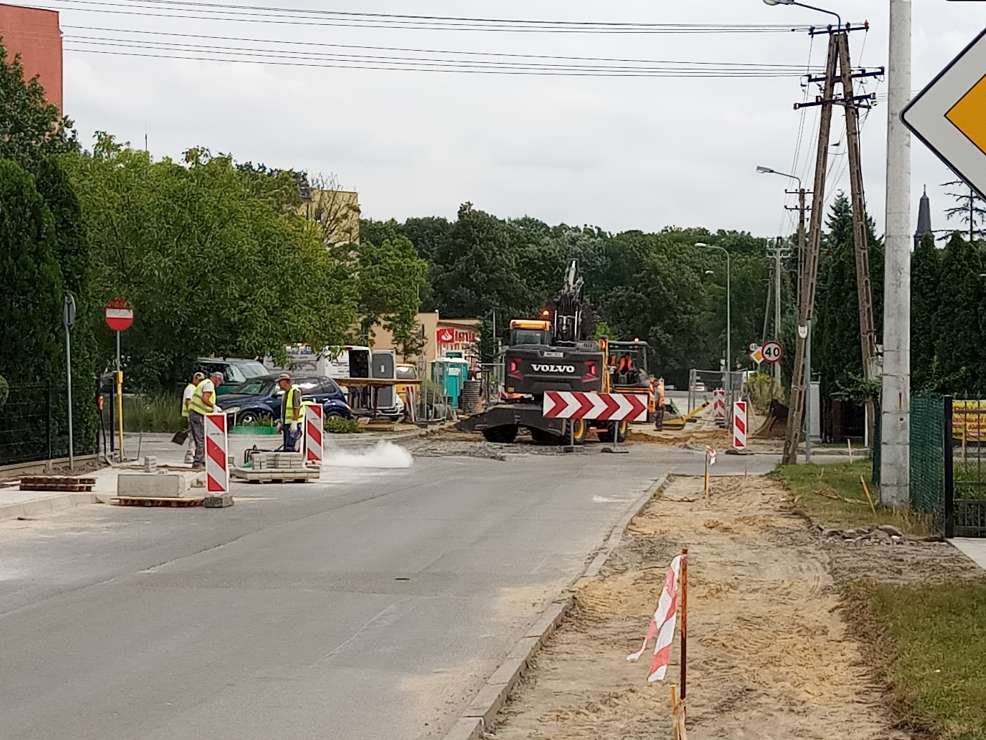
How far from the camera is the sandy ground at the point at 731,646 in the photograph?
777 cm

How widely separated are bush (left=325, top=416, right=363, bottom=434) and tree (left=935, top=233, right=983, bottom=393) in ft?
54.4

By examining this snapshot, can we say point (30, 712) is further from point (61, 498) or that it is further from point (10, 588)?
point (61, 498)

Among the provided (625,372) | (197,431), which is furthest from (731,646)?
(625,372)

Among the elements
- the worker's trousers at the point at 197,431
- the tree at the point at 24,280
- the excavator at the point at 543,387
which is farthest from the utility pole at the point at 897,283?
the excavator at the point at 543,387

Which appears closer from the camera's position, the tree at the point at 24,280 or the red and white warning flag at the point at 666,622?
the red and white warning flag at the point at 666,622

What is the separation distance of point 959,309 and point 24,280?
26820 mm

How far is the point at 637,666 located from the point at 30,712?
3813 millimetres

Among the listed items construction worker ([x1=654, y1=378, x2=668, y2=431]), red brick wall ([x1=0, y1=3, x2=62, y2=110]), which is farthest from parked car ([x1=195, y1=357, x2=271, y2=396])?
red brick wall ([x1=0, y1=3, x2=62, y2=110])

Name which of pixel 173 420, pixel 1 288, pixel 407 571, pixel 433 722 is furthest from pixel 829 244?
pixel 433 722

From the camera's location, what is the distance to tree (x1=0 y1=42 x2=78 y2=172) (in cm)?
4059

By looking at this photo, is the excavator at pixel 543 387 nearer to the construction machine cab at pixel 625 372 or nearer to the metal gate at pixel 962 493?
the construction machine cab at pixel 625 372

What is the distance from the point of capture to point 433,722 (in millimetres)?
7750

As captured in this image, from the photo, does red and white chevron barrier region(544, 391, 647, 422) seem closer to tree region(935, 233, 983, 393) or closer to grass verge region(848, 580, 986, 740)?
tree region(935, 233, 983, 393)

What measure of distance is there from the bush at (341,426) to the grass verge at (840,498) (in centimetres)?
1509
